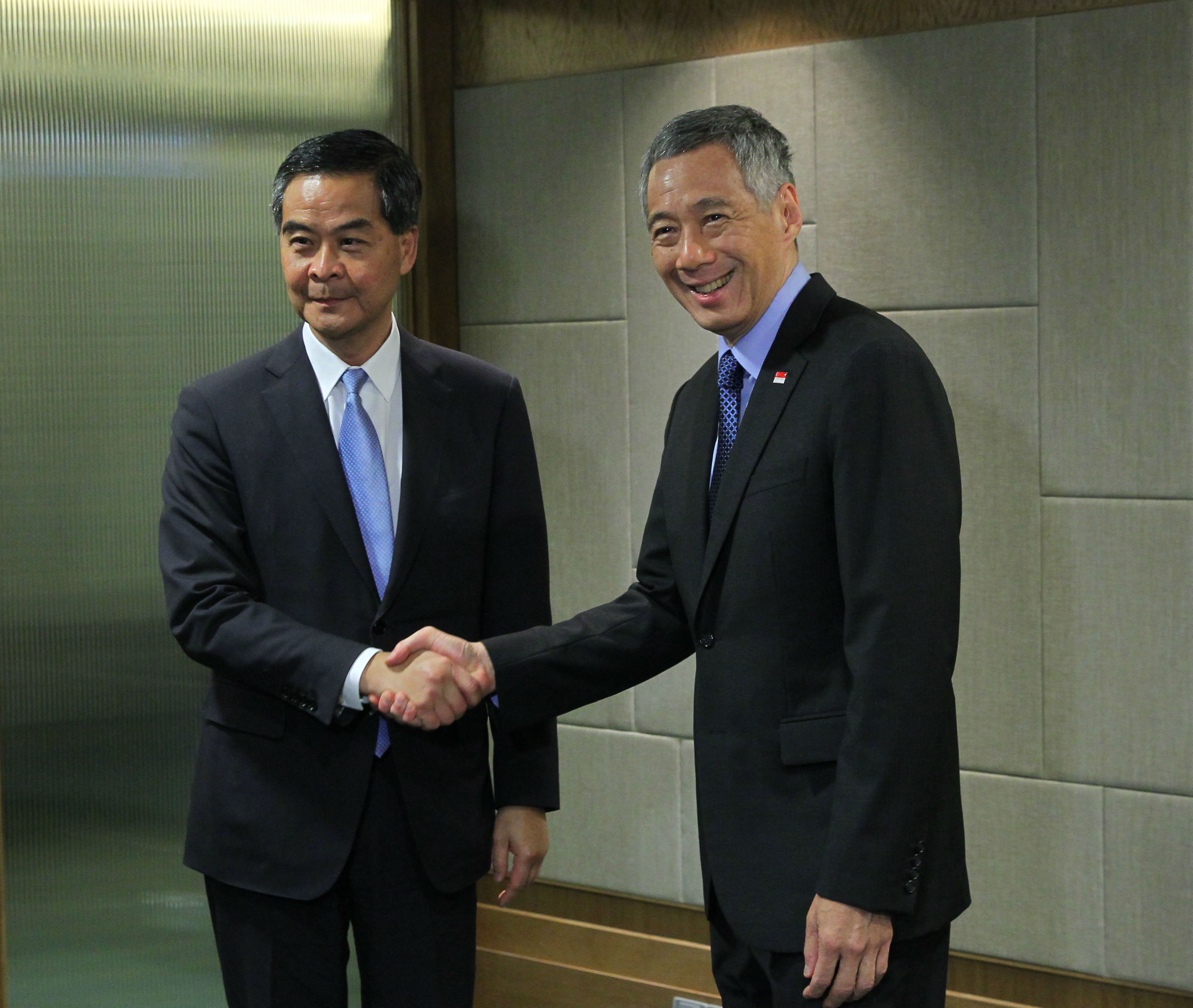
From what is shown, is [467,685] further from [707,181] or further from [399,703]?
[707,181]

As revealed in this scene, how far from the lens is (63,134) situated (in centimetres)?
298

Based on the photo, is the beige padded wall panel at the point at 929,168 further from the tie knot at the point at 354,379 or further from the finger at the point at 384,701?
the finger at the point at 384,701

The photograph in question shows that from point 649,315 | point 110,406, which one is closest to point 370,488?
point 110,406

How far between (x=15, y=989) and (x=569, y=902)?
1389 millimetres

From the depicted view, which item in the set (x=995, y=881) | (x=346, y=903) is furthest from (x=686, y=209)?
(x=995, y=881)

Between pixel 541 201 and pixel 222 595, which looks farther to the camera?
pixel 541 201

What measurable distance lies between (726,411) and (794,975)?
2.46 ft

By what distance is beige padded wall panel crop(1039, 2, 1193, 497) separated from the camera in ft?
9.43

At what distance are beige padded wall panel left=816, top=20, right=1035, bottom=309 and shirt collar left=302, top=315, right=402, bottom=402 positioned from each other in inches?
52.7

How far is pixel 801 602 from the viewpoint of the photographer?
182cm

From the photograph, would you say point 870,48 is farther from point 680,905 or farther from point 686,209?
point 680,905

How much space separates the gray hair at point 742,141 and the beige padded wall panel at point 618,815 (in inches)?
75.6

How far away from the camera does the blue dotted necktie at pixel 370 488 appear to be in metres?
2.15

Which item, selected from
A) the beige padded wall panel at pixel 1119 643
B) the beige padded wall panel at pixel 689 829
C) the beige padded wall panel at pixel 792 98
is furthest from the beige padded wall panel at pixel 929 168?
the beige padded wall panel at pixel 689 829
